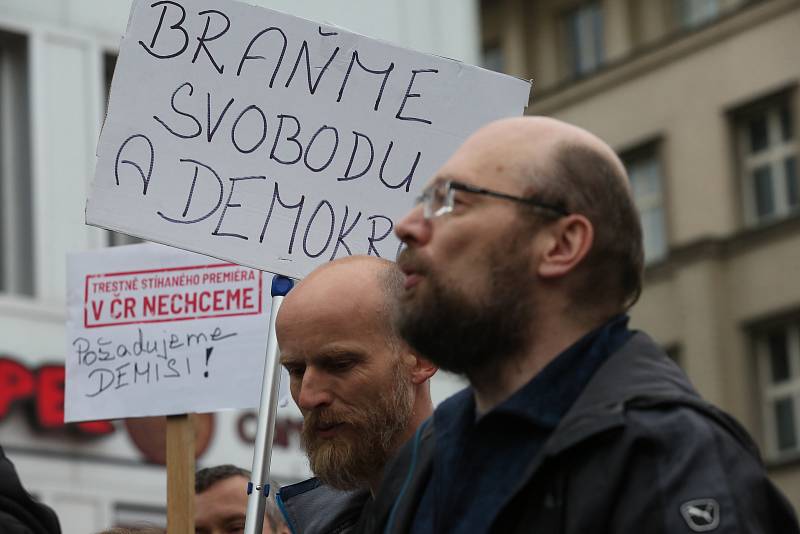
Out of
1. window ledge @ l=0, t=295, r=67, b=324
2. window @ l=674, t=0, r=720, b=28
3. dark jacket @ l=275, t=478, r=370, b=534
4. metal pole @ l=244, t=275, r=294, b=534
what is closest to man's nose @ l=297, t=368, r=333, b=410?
dark jacket @ l=275, t=478, r=370, b=534

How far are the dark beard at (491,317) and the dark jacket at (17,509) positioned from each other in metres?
1.58

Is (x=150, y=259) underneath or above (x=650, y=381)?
above

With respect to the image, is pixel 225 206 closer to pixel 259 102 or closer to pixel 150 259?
pixel 259 102

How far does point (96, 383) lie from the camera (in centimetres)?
548

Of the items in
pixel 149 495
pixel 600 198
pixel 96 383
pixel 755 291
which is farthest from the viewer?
pixel 755 291

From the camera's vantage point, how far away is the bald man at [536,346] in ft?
9.26

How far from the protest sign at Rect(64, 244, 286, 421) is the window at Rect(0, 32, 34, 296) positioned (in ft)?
30.5

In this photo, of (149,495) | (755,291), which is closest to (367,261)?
(149,495)

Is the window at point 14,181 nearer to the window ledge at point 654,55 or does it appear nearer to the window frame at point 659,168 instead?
the window ledge at point 654,55

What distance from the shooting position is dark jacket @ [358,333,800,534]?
273cm

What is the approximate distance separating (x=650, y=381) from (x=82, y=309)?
9.55ft

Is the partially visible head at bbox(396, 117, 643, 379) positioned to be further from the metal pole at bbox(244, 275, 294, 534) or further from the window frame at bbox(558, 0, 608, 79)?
the window frame at bbox(558, 0, 608, 79)

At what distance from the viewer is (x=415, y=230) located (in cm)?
314

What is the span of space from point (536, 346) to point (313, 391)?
94cm
